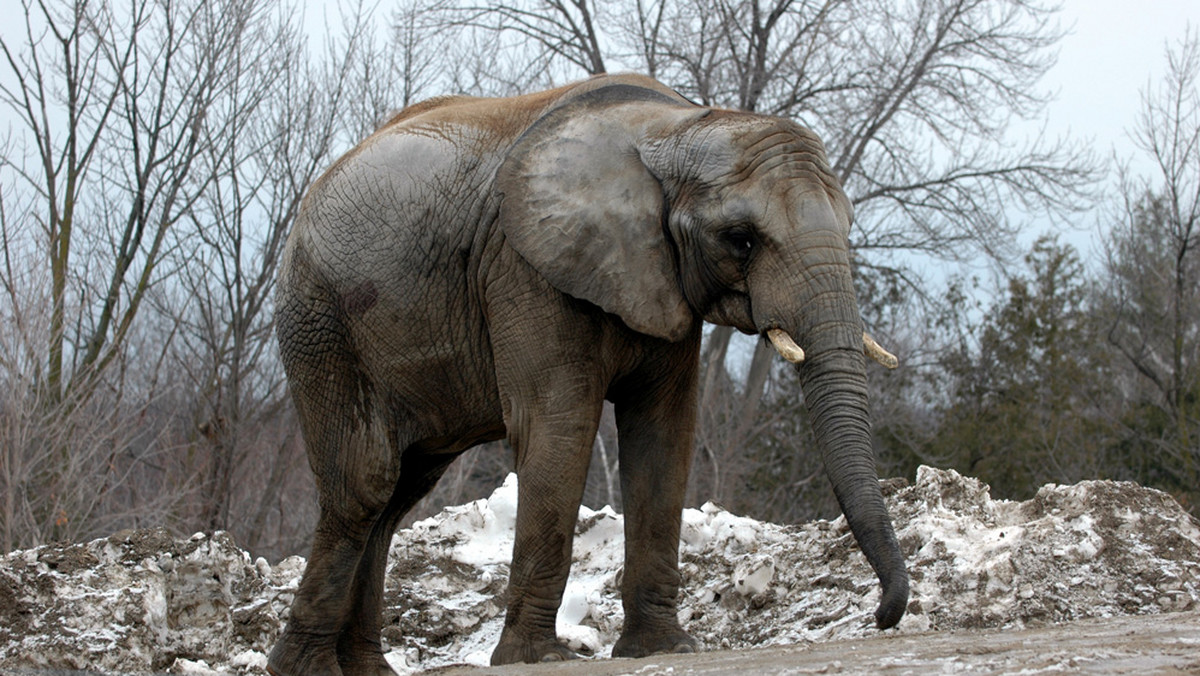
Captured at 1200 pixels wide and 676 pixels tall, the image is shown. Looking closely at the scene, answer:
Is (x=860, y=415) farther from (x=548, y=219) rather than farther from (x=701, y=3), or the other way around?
(x=701, y=3)

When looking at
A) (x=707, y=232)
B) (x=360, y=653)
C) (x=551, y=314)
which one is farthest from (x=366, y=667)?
Answer: (x=707, y=232)

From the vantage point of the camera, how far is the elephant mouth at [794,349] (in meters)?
5.18

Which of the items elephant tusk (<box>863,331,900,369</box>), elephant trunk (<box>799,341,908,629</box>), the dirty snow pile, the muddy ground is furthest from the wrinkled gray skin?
the dirty snow pile

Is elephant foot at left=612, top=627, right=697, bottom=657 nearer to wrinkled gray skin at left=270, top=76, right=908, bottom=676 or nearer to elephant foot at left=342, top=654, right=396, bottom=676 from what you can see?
wrinkled gray skin at left=270, top=76, right=908, bottom=676

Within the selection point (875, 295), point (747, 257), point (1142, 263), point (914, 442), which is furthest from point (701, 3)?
point (747, 257)

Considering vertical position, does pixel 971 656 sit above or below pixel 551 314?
below

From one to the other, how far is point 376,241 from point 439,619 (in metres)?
3.00

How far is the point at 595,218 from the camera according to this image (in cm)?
591

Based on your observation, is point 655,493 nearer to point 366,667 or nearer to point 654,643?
point 654,643

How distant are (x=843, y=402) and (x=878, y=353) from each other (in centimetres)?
32

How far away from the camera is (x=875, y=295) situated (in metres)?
28.0

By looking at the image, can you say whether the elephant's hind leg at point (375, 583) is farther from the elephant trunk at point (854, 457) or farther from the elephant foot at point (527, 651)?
the elephant trunk at point (854, 457)

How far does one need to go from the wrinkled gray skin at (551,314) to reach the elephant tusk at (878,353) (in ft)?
0.40

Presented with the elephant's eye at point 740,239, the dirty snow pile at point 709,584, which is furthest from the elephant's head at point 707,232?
the dirty snow pile at point 709,584
